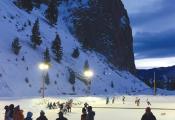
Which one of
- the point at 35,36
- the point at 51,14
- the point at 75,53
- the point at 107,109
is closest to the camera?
the point at 107,109

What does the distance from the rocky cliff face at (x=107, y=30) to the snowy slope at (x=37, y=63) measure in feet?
20.6

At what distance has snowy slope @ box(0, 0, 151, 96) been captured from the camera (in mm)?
84625

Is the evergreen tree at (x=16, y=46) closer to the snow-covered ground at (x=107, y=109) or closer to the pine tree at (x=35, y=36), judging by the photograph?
the pine tree at (x=35, y=36)

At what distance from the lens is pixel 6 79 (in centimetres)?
8156

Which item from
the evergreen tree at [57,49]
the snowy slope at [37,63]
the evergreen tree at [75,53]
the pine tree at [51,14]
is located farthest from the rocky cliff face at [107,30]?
the evergreen tree at [57,49]

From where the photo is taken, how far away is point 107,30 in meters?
165

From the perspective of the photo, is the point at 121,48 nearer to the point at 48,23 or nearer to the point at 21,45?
the point at 48,23

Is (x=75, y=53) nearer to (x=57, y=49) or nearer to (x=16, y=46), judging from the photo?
(x=57, y=49)

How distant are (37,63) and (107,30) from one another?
71383mm

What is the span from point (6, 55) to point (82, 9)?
2697 inches

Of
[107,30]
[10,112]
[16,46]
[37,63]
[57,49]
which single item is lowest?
[10,112]

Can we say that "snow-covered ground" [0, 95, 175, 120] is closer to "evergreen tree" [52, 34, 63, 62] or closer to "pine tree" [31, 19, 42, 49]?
"pine tree" [31, 19, 42, 49]

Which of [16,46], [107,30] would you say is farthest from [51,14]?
[16,46]

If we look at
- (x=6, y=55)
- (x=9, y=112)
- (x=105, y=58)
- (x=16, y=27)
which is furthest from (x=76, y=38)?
(x=9, y=112)
